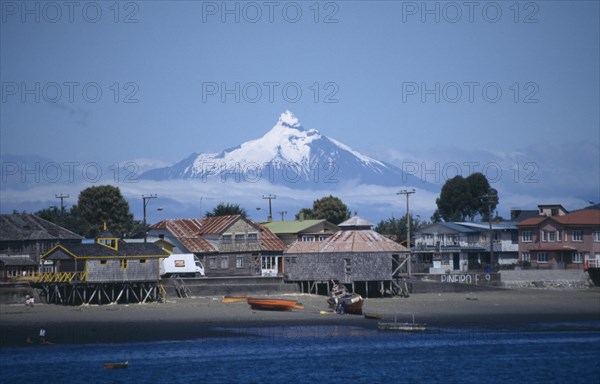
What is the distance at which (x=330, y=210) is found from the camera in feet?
549

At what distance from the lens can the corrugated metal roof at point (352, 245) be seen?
9181 cm

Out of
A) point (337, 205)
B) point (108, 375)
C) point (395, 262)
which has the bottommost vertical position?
point (108, 375)

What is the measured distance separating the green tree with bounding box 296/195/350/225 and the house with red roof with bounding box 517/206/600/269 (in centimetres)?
5004

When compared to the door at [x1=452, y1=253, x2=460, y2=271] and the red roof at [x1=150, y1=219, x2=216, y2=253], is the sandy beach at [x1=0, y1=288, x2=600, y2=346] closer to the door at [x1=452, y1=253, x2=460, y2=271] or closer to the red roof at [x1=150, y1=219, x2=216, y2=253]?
the red roof at [x1=150, y1=219, x2=216, y2=253]

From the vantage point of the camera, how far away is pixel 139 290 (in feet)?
280

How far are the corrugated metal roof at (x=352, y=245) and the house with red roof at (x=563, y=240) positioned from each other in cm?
2801

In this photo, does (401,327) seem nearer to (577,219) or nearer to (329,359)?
(329,359)

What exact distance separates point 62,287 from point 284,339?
22.5m

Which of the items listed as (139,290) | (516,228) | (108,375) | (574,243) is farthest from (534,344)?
(516,228)

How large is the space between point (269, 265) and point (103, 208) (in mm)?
43334

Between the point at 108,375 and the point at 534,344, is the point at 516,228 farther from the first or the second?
the point at 108,375

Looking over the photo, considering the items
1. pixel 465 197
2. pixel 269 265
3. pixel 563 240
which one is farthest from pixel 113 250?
pixel 465 197

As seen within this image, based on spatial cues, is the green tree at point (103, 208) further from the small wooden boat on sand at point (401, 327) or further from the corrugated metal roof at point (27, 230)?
the small wooden boat on sand at point (401, 327)

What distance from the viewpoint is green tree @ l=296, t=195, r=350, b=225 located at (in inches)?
6550
